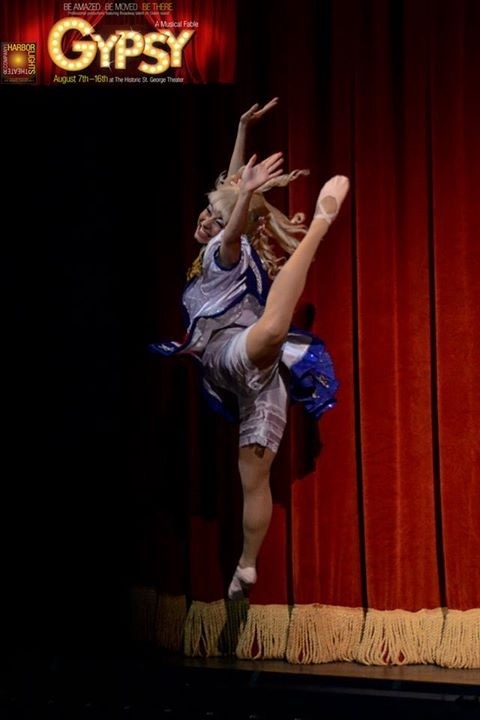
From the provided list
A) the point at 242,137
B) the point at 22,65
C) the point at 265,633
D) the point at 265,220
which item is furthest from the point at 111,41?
the point at 265,633

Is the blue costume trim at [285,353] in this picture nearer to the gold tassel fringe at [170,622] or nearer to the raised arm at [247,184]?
the raised arm at [247,184]

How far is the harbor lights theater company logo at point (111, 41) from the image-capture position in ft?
11.5

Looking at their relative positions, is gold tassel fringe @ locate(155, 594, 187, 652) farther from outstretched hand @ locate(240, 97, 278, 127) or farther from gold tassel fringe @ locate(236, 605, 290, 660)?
outstretched hand @ locate(240, 97, 278, 127)

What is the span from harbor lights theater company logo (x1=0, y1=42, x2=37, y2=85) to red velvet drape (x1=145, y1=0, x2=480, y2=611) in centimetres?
68

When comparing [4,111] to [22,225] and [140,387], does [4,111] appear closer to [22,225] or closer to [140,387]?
[22,225]

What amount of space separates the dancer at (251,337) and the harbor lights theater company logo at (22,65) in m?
0.83

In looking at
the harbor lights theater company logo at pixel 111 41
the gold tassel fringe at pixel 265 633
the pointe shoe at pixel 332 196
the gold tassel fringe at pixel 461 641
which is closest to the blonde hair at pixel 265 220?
the pointe shoe at pixel 332 196

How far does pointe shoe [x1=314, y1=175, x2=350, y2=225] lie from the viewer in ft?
9.59

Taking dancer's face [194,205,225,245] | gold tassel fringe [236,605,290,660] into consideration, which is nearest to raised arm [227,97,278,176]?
dancer's face [194,205,225,245]

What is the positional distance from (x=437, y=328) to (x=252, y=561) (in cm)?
85

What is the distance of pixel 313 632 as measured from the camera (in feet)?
10.6

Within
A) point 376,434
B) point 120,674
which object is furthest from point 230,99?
point 120,674

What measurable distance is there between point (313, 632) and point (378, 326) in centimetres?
89

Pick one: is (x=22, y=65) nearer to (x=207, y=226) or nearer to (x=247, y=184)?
(x=207, y=226)
